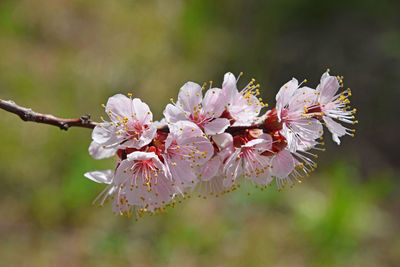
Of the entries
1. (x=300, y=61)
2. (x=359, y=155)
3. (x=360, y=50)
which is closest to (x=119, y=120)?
(x=359, y=155)

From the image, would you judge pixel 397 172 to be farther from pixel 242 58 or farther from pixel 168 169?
pixel 168 169

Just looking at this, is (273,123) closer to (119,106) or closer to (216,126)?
(216,126)

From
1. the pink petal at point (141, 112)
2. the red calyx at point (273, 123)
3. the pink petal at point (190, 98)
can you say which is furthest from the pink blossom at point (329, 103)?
the pink petal at point (141, 112)

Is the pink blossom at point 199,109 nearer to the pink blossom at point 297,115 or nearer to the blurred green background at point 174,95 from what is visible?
the pink blossom at point 297,115

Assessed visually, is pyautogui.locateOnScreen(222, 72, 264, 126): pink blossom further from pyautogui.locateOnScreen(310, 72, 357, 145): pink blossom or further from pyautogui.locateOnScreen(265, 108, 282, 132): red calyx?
pyautogui.locateOnScreen(310, 72, 357, 145): pink blossom

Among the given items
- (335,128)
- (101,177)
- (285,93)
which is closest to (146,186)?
(101,177)

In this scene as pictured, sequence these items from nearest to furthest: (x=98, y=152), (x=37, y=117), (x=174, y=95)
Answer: (x=37, y=117), (x=98, y=152), (x=174, y=95)
